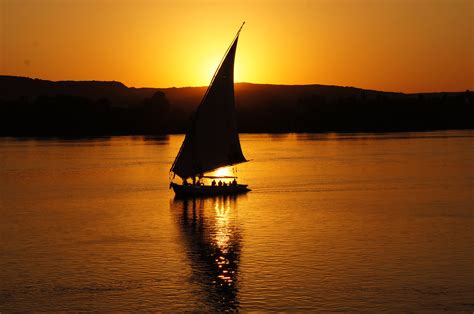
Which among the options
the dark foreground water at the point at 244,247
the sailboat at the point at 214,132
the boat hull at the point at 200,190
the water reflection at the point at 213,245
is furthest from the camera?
the boat hull at the point at 200,190

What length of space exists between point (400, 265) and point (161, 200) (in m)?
38.9

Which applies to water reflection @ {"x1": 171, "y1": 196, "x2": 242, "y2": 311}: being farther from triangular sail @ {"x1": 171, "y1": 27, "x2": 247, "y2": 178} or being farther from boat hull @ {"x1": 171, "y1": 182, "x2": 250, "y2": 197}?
triangular sail @ {"x1": 171, "y1": 27, "x2": 247, "y2": 178}

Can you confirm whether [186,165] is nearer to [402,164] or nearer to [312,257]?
[312,257]

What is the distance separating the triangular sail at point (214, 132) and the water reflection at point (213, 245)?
400cm

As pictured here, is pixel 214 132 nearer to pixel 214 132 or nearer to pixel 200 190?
pixel 214 132

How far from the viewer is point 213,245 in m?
51.0

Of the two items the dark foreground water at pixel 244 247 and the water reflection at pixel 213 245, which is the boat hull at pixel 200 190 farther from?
the dark foreground water at pixel 244 247

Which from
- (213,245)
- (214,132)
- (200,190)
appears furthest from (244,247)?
(200,190)

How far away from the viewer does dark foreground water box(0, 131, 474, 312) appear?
36625 mm

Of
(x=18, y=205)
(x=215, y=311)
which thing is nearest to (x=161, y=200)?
(x=18, y=205)

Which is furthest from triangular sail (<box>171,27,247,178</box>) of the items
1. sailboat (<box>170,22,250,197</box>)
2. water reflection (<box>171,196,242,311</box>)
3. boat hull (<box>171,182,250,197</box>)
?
water reflection (<box>171,196,242,311</box>)

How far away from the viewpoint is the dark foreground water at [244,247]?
36.6m

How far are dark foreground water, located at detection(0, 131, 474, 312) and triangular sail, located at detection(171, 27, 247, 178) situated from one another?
4.09 meters

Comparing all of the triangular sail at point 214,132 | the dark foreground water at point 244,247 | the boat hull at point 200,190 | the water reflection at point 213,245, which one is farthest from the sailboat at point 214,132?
the dark foreground water at point 244,247
